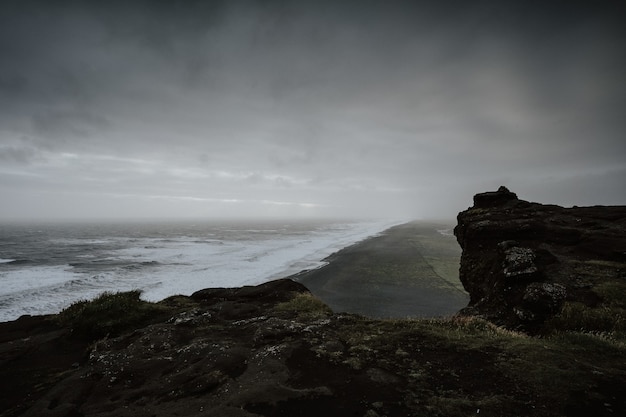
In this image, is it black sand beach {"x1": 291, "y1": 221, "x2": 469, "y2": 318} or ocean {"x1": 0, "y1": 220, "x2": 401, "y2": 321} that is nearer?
black sand beach {"x1": 291, "y1": 221, "x2": 469, "y2": 318}

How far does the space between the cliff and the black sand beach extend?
12973 millimetres

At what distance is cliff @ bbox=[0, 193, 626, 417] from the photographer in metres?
6.64

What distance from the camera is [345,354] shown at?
361 inches

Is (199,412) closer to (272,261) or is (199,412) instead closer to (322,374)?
(322,374)

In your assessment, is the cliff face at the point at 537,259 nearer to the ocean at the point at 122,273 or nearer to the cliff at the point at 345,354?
the cliff at the point at 345,354

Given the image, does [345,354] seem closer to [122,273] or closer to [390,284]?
[390,284]

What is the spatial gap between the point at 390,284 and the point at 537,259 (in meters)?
23.8

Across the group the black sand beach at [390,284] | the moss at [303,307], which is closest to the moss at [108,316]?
the moss at [303,307]

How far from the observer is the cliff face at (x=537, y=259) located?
490 inches

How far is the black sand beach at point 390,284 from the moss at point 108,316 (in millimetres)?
17994

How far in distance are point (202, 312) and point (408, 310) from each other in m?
20.5

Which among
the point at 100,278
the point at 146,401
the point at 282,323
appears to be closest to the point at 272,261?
the point at 100,278

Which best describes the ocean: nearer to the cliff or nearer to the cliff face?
the cliff

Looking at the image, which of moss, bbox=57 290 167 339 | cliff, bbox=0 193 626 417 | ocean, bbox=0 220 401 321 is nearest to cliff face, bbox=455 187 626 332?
cliff, bbox=0 193 626 417
